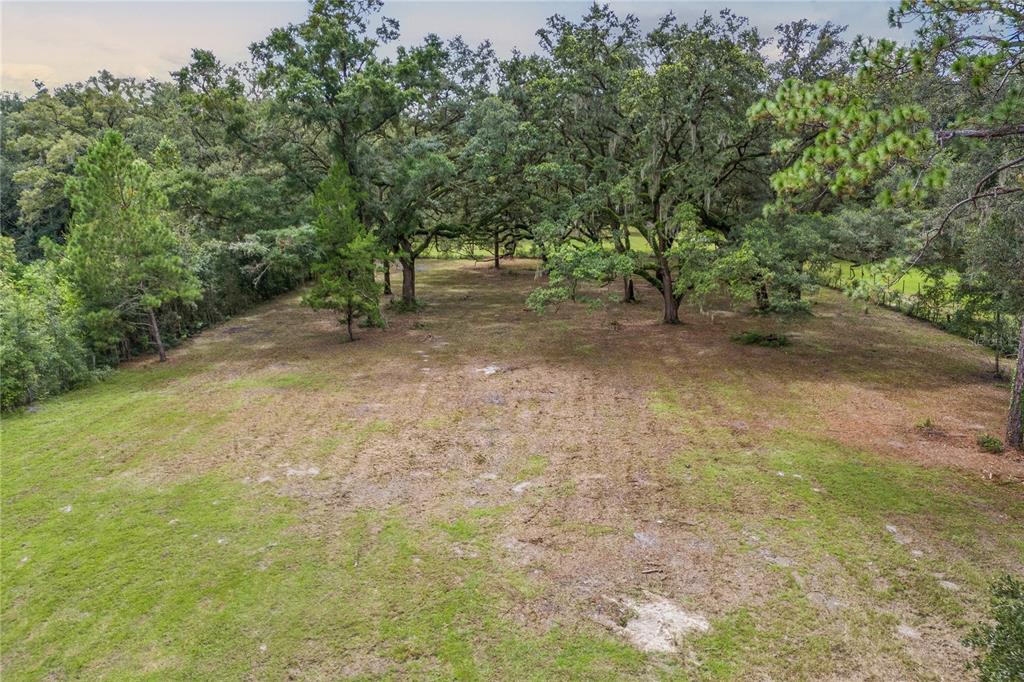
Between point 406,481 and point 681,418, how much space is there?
5.41 meters

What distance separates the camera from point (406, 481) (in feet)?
27.3

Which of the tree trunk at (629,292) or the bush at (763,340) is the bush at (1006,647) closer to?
the bush at (763,340)

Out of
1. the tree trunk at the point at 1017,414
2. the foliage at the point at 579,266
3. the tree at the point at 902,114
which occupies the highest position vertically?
the tree at the point at 902,114

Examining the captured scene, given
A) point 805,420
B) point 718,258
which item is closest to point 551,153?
point 718,258

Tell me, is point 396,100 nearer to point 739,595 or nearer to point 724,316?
point 724,316

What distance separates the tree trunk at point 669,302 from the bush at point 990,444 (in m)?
9.76

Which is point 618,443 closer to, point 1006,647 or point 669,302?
point 1006,647

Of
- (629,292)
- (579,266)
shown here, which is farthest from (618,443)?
(629,292)

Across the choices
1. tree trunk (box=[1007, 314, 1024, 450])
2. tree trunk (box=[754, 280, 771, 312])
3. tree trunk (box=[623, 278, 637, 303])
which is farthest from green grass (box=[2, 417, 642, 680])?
tree trunk (box=[623, 278, 637, 303])

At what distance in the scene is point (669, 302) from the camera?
18391 millimetres

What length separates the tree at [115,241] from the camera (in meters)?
13.0

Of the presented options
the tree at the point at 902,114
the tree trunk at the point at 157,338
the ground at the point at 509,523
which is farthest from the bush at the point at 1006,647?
the tree trunk at the point at 157,338

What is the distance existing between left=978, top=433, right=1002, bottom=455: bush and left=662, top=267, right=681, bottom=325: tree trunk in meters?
9.76

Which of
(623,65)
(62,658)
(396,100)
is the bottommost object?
(62,658)
